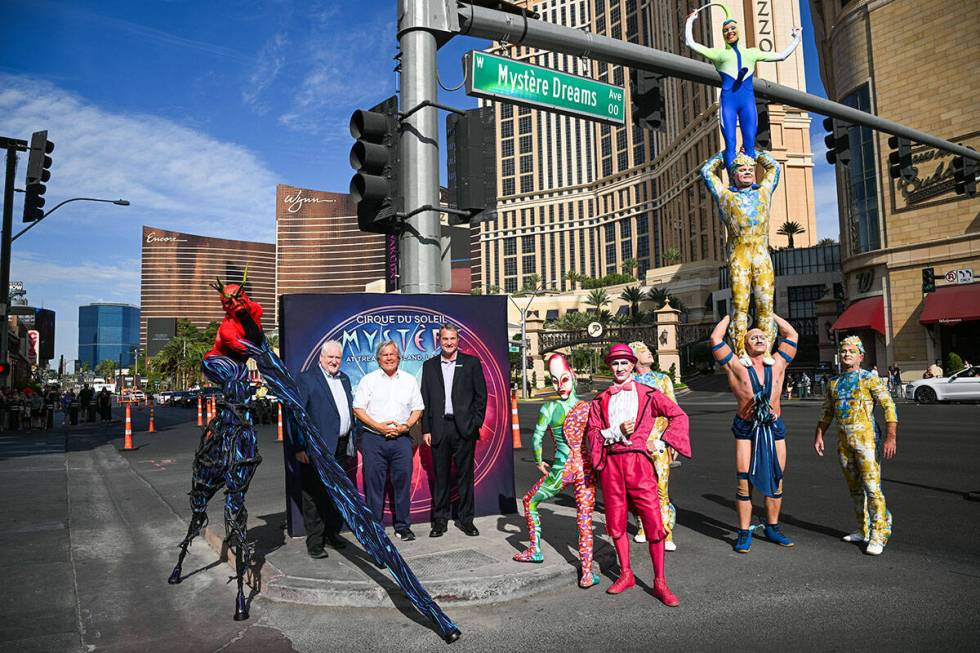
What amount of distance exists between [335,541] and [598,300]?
87587 millimetres

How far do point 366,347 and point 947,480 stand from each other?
8238 millimetres

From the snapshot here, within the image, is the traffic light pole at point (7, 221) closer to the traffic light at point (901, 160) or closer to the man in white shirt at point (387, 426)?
the man in white shirt at point (387, 426)

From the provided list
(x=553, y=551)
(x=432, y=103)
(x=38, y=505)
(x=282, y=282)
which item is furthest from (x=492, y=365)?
(x=282, y=282)

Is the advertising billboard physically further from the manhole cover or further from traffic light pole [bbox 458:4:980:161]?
traffic light pole [bbox 458:4:980:161]

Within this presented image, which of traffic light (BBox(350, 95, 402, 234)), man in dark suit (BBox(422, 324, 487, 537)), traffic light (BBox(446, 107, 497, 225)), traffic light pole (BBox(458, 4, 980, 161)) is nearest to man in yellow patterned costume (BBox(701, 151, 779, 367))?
traffic light pole (BBox(458, 4, 980, 161))

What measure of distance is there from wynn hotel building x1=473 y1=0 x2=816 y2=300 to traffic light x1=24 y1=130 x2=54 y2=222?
7042 cm

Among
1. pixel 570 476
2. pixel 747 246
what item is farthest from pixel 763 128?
pixel 570 476

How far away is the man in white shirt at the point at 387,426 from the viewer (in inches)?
231

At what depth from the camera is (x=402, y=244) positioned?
6.49 meters

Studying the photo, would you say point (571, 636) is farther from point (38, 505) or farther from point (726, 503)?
point (38, 505)

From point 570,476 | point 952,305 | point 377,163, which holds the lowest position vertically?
point 570,476

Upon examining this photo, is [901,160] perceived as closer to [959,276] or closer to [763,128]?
[763,128]

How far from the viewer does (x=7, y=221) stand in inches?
733

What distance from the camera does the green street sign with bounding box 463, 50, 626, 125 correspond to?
6.64 metres
